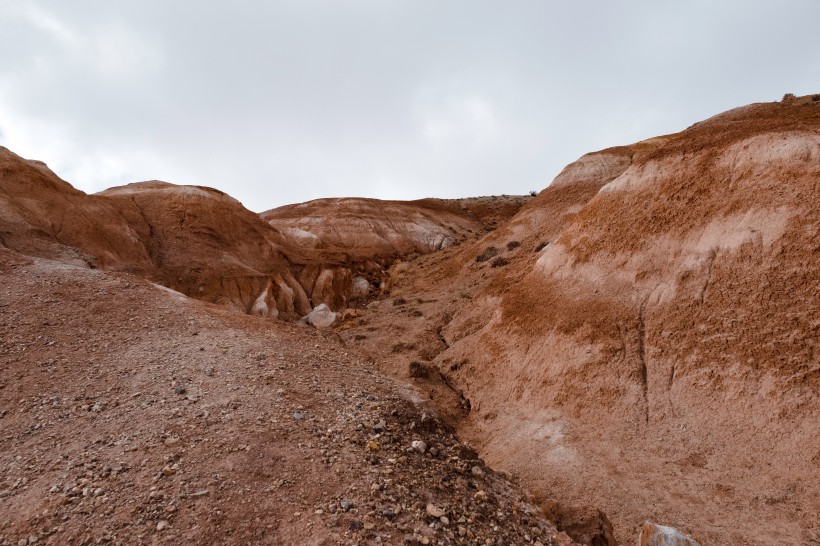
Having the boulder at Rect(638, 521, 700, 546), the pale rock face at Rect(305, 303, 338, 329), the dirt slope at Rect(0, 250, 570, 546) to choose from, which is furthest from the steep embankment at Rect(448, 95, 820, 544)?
the pale rock face at Rect(305, 303, 338, 329)

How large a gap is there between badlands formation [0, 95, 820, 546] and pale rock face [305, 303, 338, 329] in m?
5.34

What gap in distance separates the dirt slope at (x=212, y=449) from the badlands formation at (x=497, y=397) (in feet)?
0.13

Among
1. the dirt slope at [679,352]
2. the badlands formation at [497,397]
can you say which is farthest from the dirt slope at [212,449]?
the dirt slope at [679,352]

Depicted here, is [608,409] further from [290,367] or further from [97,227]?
[97,227]

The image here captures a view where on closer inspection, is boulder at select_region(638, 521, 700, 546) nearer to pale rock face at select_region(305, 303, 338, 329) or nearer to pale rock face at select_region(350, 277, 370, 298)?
pale rock face at select_region(305, 303, 338, 329)

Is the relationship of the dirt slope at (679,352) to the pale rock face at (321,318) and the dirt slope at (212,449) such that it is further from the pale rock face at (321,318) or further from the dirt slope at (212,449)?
the pale rock face at (321,318)

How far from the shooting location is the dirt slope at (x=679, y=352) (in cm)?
761

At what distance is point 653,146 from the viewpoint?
29.0 metres

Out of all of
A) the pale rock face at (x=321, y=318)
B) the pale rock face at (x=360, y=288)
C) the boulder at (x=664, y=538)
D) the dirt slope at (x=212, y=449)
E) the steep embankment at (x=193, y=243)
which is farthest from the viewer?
the pale rock face at (x=360, y=288)

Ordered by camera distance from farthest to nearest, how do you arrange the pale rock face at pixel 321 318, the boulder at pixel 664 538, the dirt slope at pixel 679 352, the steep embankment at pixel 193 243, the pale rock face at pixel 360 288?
the pale rock face at pixel 360 288, the pale rock face at pixel 321 318, the steep embankment at pixel 193 243, the dirt slope at pixel 679 352, the boulder at pixel 664 538

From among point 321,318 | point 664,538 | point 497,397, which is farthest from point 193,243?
point 664,538

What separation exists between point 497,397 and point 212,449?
7.08 metres

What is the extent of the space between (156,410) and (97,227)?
17.1m

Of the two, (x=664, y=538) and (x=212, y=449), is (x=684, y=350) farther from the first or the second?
(x=212, y=449)
